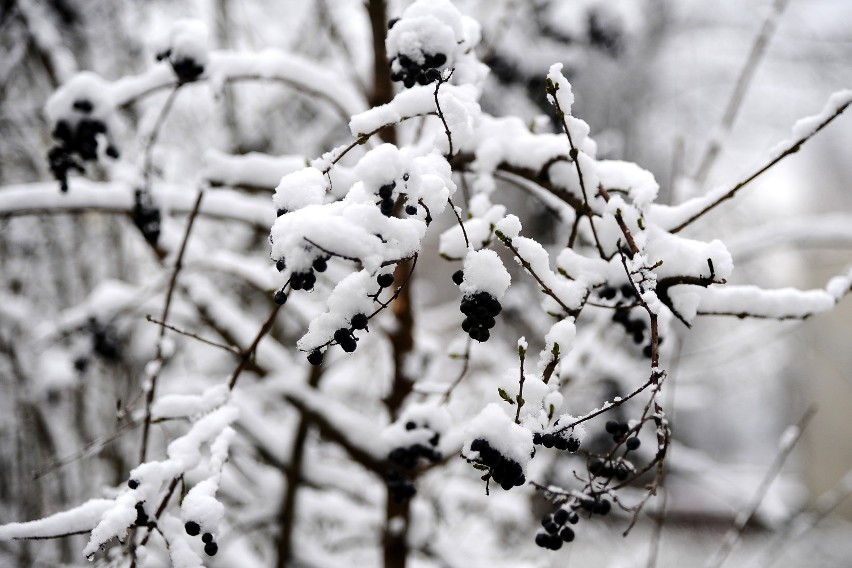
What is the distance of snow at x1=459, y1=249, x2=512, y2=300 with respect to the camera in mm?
788

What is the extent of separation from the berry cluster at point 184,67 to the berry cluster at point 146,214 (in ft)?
1.08

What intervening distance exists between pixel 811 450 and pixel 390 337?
14322 mm

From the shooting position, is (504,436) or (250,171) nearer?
(504,436)

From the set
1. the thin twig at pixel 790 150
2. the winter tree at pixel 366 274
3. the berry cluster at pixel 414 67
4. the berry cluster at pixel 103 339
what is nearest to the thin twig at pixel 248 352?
the winter tree at pixel 366 274

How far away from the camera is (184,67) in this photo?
1.33 m

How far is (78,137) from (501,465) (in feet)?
4.35

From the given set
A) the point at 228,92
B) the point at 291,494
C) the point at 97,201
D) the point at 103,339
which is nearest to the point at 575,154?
the point at 97,201

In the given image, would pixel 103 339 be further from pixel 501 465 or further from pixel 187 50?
pixel 501 465

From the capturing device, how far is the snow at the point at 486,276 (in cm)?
79

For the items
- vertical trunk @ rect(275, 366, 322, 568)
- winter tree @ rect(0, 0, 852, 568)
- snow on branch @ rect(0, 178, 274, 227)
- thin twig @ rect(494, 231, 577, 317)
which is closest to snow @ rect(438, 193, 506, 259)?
winter tree @ rect(0, 0, 852, 568)

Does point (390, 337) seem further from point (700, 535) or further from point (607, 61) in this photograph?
point (700, 535)

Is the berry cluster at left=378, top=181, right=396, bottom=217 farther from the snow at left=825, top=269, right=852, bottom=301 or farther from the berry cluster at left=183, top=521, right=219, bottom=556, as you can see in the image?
the snow at left=825, top=269, right=852, bottom=301

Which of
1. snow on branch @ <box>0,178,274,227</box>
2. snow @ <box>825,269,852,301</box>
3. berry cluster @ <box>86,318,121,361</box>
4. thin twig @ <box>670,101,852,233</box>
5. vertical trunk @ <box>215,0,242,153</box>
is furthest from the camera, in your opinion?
vertical trunk @ <box>215,0,242,153</box>

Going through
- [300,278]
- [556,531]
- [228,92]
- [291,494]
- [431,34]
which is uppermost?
[228,92]
